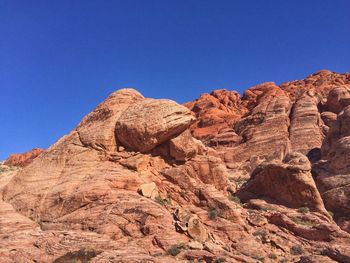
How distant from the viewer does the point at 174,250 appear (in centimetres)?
1523

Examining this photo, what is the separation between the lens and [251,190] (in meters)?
27.3

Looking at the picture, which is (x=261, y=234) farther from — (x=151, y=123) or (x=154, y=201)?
(x=151, y=123)

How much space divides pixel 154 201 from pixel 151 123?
4.26m

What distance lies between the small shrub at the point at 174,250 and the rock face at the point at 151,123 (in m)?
6.86

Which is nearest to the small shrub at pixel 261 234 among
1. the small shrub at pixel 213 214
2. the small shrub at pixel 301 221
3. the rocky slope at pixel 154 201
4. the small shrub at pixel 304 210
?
the rocky slope at pixel 154 201

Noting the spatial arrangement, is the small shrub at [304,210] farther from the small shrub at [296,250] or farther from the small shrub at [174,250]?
the small shrub at [174,250]

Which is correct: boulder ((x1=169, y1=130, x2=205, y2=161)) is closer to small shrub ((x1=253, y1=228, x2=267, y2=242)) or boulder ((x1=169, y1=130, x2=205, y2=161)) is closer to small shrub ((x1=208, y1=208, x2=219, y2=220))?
small shrub ((x1=208, y1=208, x2=219, y2=220))

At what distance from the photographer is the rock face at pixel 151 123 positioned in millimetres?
20953

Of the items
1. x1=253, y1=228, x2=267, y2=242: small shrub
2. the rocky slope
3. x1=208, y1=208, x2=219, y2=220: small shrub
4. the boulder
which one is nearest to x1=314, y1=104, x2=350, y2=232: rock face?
the rocky slope

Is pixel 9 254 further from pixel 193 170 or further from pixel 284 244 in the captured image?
pixel 284 244

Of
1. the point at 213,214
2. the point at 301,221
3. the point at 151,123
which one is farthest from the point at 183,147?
the point at 301,221

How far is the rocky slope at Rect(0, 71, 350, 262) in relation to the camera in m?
15.8

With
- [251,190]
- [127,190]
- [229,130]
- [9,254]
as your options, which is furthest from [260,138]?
[9,254]

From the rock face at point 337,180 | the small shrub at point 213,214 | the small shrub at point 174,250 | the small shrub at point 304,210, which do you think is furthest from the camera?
the rock face at point 337,180
